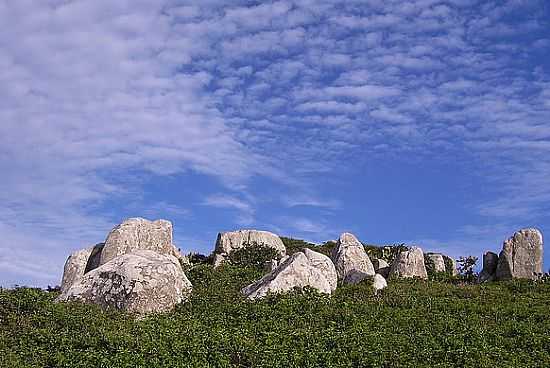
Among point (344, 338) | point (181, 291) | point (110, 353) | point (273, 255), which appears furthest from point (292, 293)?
point (273, 255)

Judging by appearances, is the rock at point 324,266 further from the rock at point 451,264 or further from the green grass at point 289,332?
the rock at point 451,264

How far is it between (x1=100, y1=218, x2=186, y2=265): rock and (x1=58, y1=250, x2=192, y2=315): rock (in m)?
6.13

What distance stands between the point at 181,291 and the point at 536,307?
12915 millimetres

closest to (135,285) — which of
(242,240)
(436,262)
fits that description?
(242,240)

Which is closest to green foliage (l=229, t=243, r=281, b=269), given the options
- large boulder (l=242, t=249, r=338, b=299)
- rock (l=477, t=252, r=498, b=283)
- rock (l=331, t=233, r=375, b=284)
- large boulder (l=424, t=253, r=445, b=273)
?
rock (l=331, t=233, r=375, b=284)

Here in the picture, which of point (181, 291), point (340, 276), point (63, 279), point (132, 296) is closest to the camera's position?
point (132, 296)

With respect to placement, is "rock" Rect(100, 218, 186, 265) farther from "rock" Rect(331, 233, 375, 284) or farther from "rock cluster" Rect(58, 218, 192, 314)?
"rock" Rect(331, 233, 375, 284)

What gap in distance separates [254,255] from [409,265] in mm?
10597

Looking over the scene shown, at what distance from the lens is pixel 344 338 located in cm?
1914

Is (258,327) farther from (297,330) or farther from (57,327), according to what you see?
(57,327)

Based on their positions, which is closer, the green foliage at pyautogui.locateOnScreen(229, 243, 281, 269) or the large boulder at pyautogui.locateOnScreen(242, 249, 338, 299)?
the large boulder at pyautogui.locateOnScreen(242, 249, 338, 299)

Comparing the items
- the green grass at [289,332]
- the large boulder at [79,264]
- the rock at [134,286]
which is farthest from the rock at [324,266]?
the large boulder at [79,264]

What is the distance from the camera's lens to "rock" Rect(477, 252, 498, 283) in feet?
120

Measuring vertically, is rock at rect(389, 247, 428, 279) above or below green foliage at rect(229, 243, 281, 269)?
below
